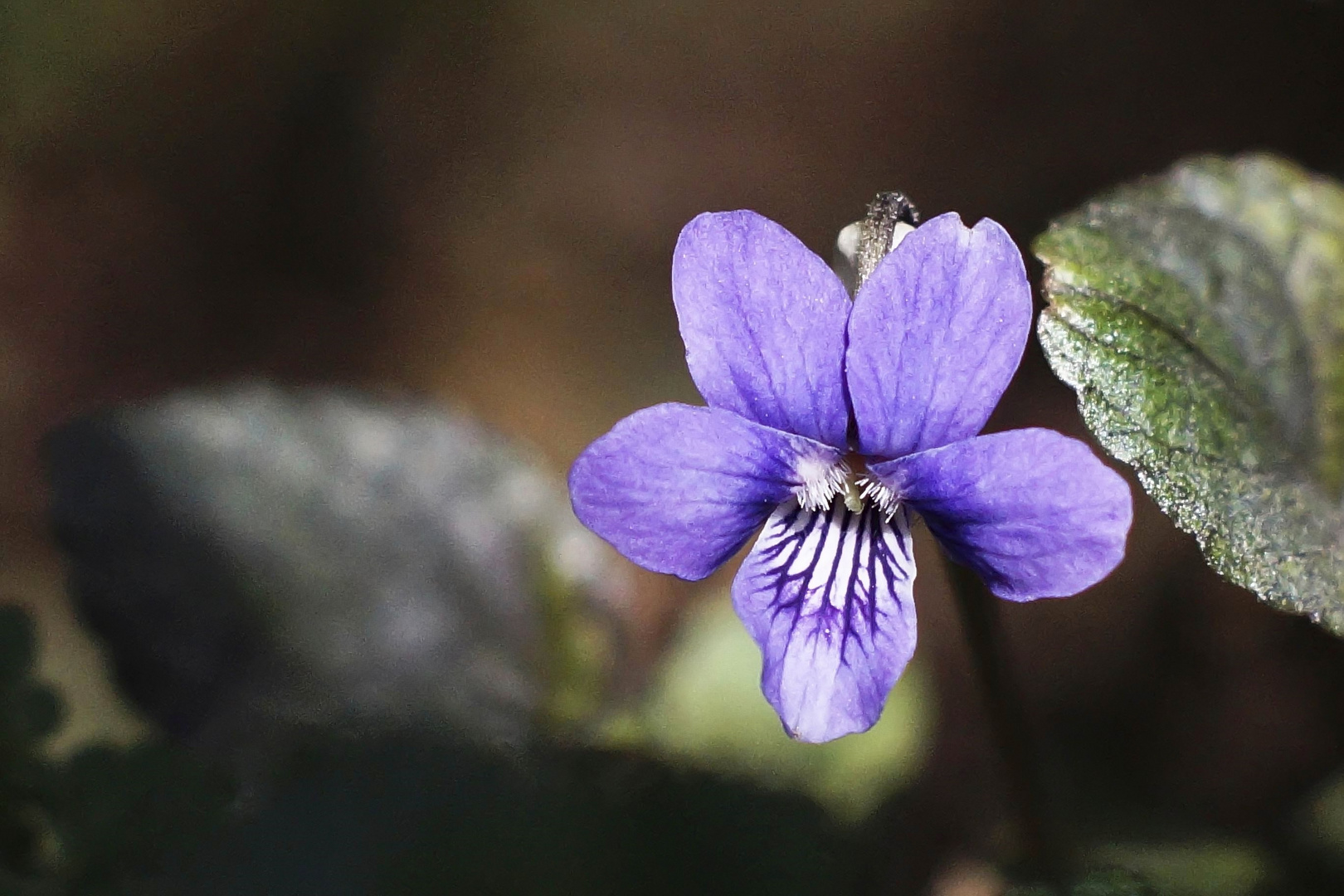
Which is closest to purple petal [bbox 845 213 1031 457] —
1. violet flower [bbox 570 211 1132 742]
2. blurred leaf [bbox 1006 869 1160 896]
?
violet flower [bbox 570 211 1132 742]

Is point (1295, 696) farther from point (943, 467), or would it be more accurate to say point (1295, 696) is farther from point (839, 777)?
point (943, 467)

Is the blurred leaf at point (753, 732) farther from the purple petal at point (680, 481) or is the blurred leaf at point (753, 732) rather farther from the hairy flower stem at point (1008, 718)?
the purple petal at point (680, 481)

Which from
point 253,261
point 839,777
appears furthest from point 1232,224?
point 253,261

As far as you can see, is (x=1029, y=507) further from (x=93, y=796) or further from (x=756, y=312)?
(x=93, y=796)

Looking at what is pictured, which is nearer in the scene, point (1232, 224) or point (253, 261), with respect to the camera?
point (1232, 224)

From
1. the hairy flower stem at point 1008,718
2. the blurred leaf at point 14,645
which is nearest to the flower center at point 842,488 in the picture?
the hairy flower stem at point 1008,718

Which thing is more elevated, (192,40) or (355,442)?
(192,40)
